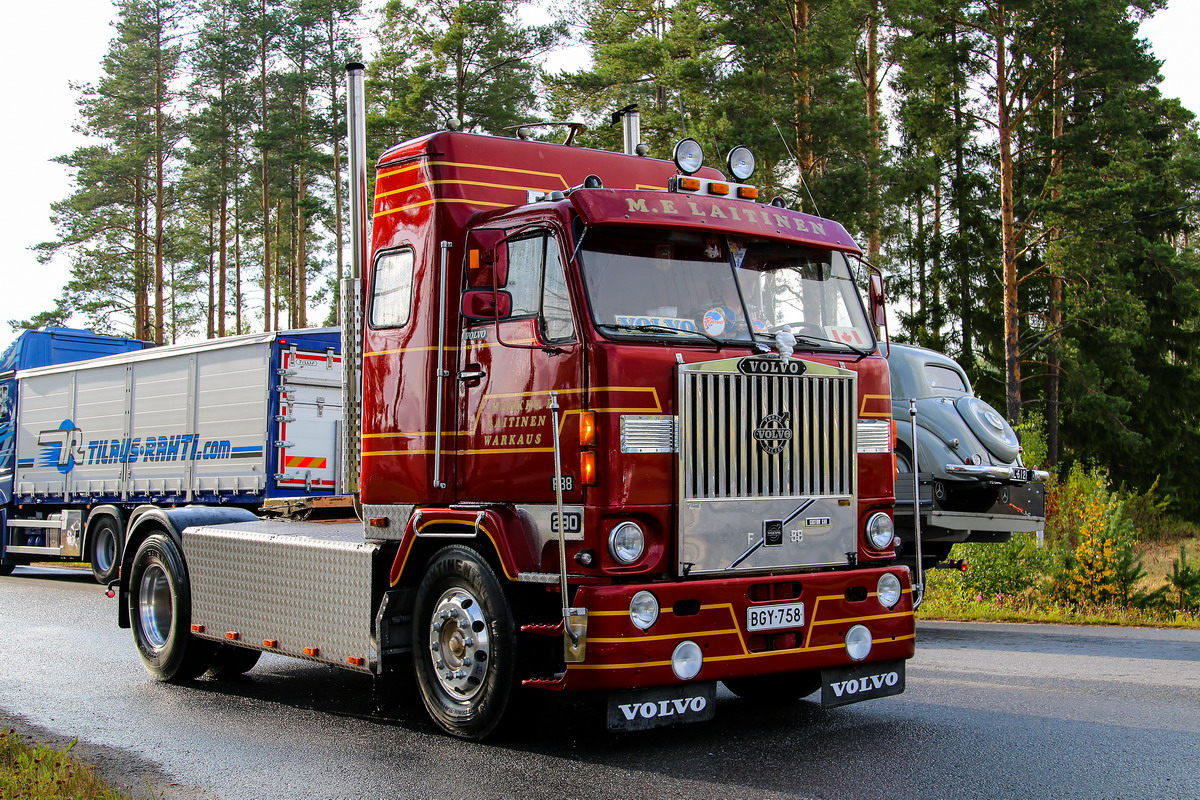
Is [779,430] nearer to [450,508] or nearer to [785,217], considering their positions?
[785,217]

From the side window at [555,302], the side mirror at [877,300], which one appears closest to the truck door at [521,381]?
the side window at [555,302]

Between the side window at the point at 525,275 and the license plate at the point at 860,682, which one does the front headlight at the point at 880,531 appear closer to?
the license plate at the point at 860,682

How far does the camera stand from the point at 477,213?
7.13 m

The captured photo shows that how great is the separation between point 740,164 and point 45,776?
5170 millimetres

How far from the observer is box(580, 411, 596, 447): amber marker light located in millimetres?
6082

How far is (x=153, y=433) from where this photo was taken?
18375 millimetres

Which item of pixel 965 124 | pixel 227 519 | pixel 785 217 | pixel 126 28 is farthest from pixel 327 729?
pixel 126 28

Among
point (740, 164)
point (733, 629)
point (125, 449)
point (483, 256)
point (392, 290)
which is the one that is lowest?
point (733, 629)

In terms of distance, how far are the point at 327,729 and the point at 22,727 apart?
1.97 meters

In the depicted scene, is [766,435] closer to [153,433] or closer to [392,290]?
[392,290]

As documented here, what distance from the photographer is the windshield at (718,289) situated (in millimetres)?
6359

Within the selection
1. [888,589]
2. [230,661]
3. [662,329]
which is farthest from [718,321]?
[230,661]

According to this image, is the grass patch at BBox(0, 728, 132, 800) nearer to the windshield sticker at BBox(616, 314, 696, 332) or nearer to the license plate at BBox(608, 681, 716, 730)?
the license plate at BBox(608, 681, 716, 730)

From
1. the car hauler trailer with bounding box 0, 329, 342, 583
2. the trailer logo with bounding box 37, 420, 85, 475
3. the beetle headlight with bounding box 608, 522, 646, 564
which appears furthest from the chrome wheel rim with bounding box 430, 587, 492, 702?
the trailer logo with bounding box 37, 420, 85, 475
